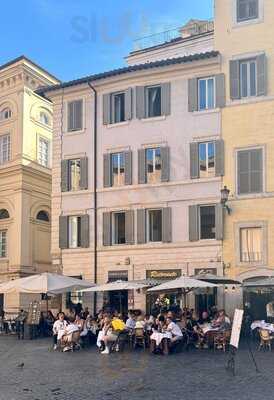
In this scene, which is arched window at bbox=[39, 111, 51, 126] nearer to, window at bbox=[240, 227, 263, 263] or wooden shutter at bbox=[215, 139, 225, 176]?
wooden shutter at bbox=[215, 139, 225, 176]

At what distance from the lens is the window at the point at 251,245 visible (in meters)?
26.1

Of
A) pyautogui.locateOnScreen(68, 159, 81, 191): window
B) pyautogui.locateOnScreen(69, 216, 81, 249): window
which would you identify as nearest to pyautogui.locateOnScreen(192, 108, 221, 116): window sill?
pyautogui.locateOnScreen(68, 159, 81, 191): window

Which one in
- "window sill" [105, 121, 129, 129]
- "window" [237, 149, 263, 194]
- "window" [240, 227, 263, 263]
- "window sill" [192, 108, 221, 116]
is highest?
"window sill" [192, 108, 221, 116]

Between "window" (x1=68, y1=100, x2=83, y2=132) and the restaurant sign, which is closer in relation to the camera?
the restaurant sign

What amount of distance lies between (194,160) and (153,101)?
12.5 ft

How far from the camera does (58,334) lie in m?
19.6

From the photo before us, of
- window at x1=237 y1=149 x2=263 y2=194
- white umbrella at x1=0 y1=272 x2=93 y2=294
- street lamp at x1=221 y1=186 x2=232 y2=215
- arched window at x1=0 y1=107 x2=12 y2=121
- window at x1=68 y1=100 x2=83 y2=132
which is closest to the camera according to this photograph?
white umbrella at x1=0 y1=272 x2=93 y2=294

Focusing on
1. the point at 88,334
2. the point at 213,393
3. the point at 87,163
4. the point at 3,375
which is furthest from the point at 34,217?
the point at 213,393

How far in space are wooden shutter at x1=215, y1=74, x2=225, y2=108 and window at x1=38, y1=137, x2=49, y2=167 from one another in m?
15.8

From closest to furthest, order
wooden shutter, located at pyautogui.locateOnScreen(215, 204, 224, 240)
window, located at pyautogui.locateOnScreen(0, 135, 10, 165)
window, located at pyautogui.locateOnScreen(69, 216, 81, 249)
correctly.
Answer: wooden shutter, located at pyautogui.locateOnScreen(215, 204, 224, 240) < window, located at pyautogui.locateOnScreen(69, 216, 81, 249) < window, located at pyautogui.locateOnScreen(0, 135, 10, 165)

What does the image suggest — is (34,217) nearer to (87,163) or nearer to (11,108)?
(11,108)

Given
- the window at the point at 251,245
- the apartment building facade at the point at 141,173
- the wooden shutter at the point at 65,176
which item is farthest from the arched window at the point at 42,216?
the window at the point at 251,245

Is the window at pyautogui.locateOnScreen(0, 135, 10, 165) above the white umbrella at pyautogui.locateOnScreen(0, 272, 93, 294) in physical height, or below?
above

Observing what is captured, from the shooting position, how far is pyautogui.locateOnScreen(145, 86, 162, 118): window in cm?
2905
